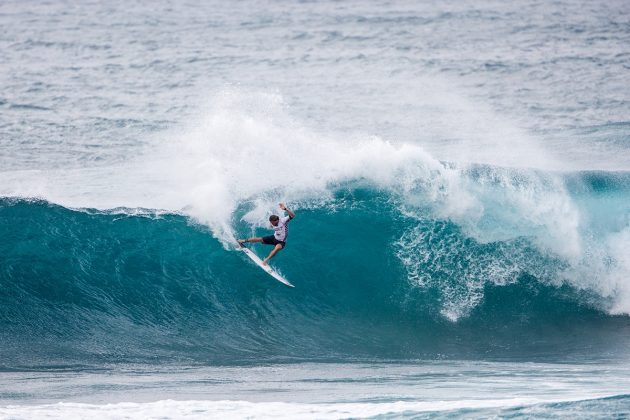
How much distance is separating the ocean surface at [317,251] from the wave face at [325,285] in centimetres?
4

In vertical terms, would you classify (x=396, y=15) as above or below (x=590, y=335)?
above

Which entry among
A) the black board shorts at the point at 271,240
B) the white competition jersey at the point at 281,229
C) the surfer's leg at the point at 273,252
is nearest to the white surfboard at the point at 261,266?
the surfer's leg at the point at 273,252

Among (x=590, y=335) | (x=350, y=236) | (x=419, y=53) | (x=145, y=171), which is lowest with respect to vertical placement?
(x=590, y=335)

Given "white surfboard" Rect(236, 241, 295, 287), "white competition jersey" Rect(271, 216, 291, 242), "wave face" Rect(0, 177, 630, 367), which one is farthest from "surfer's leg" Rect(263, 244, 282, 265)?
"wave face" Rect(0, 177, 630, 367)

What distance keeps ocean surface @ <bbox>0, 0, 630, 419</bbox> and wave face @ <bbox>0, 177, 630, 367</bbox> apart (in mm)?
40

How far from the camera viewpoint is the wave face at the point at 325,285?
41.1ft

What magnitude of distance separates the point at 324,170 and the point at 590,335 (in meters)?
5.86

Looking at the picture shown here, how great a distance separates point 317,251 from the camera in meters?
14.8

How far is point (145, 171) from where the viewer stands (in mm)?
17047

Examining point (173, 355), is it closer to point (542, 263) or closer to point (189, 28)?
point (542, 263)

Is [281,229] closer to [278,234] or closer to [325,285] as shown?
[278,234]

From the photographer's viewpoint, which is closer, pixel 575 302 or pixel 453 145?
pixel 575 302

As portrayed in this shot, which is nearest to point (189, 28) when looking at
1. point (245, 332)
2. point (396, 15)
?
point (396, 15)

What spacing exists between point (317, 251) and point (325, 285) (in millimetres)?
847
